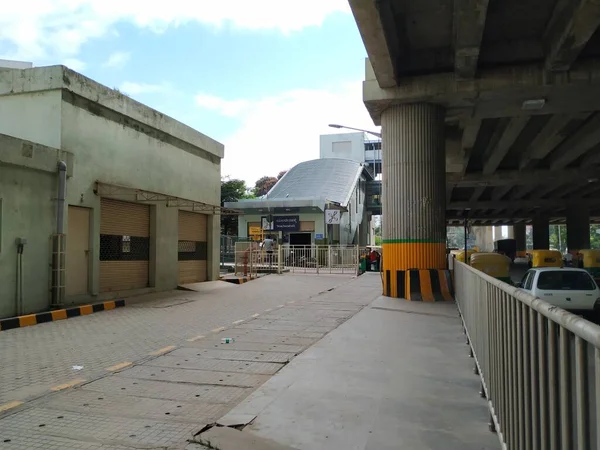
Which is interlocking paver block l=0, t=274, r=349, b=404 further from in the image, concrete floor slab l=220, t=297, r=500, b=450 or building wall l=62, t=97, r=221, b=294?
concrete floor slab l=220, t=297, r=500, b=450

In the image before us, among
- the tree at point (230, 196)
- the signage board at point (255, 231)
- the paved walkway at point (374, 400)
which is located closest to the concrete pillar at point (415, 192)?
the paved walkway at point (374, 400)

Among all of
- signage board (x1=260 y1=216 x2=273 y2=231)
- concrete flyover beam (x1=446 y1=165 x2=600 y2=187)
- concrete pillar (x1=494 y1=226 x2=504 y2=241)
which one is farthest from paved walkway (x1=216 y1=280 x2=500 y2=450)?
concrete pillar (x1=494 y1=226 x2=504 y2=241)

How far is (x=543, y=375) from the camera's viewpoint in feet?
7.48

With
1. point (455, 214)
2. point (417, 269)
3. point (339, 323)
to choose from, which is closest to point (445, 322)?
point (339, 323)

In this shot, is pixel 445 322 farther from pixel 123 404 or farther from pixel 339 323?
pixel 123 404

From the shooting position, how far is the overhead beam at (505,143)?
18.6m

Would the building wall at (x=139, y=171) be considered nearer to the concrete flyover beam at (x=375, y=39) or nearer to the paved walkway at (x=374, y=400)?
the concrete flyover beam at (x=375, y=39)

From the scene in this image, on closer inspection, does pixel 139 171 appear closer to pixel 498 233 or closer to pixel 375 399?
pixel 375 399

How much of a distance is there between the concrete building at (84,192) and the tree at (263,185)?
53.6 meters

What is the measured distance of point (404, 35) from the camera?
13.4 metres

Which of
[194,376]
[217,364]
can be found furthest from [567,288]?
[194,376]

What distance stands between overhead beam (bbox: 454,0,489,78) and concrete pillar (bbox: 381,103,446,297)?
5.93 ft

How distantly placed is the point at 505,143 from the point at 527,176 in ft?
27.2

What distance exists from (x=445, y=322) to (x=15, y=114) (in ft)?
38.6
